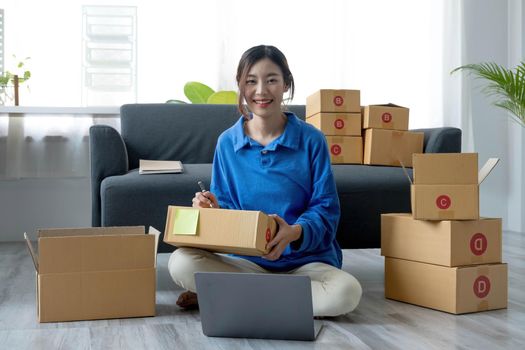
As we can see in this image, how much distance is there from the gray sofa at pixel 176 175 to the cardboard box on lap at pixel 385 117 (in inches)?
5.8

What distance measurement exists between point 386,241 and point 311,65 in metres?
2.32

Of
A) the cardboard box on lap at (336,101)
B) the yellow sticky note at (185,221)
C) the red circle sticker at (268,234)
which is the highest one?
the cardboard box on lap at (336,101)

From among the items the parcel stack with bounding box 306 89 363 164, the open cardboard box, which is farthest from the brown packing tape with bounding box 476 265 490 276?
the parcel stack with bounding box 306 89 363 164

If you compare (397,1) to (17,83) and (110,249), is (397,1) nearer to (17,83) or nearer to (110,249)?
(17,83)

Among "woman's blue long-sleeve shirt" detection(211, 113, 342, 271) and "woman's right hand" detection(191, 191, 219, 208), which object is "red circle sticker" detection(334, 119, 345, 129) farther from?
"woman's right hand" detection(191, 191, 219, 208)

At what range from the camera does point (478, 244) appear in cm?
210

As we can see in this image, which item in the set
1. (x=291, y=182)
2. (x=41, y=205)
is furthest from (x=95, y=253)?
(x=41, y=205)

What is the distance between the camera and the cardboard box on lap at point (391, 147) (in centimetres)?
300

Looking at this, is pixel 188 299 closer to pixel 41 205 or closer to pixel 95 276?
pixel 95 276

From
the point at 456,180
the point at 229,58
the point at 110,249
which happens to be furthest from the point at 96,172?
the point at 229,58

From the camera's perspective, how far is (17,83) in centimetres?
389

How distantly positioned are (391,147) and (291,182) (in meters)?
1.05

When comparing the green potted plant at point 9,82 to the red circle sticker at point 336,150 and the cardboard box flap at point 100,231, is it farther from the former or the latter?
the cardboard box flap at point 100,231

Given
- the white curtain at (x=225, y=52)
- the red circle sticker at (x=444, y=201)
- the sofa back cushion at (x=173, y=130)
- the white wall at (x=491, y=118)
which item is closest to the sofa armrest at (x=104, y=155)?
the sofa back cushion at (x=173, y=130)
